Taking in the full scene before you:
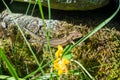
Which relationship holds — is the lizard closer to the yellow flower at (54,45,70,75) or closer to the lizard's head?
the lizard's head

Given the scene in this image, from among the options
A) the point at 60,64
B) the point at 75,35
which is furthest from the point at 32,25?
the point at 60,64

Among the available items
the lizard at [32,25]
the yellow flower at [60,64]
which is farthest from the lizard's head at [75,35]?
the yellow flower at [60,64]

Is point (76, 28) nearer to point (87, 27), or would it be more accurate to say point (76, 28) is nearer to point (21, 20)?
point (87, 27)

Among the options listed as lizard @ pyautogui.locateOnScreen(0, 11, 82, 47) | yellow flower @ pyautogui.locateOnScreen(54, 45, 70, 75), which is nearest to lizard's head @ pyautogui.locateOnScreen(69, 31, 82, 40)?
lizard @ pyautogui.locateOnScreen(0, 11, 82, 47)

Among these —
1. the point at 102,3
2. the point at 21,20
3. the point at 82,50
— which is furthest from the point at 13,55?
the point at 102,3

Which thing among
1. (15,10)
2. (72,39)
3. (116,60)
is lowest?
(116,60)

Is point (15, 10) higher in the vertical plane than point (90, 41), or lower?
higher

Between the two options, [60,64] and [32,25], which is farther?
[32,25]

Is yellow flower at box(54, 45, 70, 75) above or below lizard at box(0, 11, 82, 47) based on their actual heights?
above

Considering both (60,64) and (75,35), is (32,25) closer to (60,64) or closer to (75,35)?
(75,35)

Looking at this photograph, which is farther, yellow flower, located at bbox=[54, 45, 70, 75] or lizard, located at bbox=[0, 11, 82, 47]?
lizard, located at bbox=[0, 11, 82, 47]

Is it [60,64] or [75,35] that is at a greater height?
[60,64]
